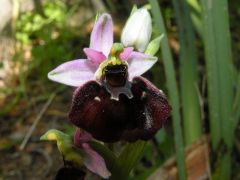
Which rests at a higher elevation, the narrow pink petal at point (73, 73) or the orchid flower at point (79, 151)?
the narrow pink petal at point (73, 73)

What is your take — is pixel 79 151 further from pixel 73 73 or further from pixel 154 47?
pixel 154 47

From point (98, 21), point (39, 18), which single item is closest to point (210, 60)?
point (98, 21)

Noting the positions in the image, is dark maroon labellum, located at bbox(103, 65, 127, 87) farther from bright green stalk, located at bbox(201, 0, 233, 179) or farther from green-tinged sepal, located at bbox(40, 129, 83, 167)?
bright green stalk, located at bbox(201, 0, 233, 179)

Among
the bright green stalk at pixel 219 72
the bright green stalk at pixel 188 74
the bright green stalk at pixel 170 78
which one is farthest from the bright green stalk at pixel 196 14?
the bright green stalk at pixel 170 78

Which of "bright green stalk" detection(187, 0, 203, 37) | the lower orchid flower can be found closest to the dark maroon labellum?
the lower orchid flower

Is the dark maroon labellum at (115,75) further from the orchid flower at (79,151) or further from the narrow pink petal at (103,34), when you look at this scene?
Result: the orchid flower at (79,151)

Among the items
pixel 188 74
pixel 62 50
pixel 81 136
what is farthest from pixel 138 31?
pixel 62 50
